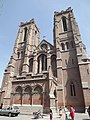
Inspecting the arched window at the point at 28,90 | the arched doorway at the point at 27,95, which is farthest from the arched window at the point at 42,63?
the arched doorway at the point at 27,95

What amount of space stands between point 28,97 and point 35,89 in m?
2.07

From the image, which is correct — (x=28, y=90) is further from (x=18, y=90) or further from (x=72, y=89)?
(x=72, y=89)

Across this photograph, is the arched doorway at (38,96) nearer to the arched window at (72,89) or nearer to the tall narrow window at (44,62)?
the arched window at (72,89)

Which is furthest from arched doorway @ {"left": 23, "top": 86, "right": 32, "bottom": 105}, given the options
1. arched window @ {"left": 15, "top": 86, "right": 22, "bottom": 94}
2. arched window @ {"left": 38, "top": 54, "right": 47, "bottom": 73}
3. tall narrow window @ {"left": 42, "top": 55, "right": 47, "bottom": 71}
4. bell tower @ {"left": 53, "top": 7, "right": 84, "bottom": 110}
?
tall narrow window @ {"left": 42, "top": 55, "right": 47, "bottom": 71}

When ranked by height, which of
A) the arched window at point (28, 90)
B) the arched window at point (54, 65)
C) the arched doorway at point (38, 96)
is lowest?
the arched doorway at point (38, 96)

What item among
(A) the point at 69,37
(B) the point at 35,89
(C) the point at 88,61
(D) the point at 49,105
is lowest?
(D) the point at 49,105

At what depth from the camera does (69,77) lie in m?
27.7

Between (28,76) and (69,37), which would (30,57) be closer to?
(28,76)

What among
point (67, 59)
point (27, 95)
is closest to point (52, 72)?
point (67, 59)

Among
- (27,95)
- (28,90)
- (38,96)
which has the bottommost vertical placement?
(38,96)

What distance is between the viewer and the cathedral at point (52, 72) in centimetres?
2339

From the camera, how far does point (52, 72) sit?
29.6 meters

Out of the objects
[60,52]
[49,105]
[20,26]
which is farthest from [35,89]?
[20,26]

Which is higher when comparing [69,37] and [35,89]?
[69,37]
